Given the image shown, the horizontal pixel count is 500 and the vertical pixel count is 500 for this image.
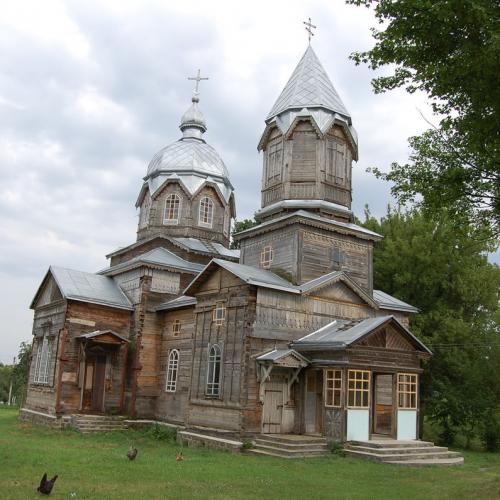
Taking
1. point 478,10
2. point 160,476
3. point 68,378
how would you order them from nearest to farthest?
point 478,10, point 160,476, point 68,378

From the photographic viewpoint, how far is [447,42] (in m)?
10.3

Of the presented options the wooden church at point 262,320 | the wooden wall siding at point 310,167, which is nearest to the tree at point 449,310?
the wooden church at point 262,320

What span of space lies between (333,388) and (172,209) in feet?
46.7

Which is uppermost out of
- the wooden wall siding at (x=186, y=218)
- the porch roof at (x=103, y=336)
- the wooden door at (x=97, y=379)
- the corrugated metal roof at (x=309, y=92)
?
the corrugated metal roof at (x=309, y=92)

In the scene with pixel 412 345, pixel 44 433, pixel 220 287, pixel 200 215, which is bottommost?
pixel 44 433

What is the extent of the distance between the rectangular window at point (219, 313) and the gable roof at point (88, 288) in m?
5.85

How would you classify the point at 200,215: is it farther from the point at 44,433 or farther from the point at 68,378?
the point at 44,433

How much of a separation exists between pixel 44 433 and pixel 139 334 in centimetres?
518

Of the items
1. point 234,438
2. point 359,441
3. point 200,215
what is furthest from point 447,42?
point 200,215

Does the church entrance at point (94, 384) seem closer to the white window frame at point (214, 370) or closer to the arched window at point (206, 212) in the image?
the white window frame at point (214, 370)

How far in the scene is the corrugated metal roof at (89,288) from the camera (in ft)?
78.6

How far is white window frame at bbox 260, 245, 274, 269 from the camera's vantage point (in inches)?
856

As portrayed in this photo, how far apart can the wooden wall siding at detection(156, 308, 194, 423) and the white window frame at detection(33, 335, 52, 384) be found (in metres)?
4.89

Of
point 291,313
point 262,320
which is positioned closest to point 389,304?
point 291,313
